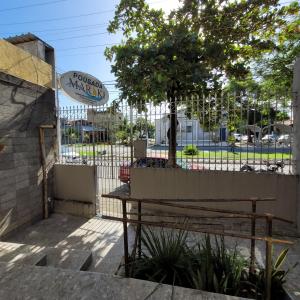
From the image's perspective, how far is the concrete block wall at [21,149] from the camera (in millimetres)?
4906

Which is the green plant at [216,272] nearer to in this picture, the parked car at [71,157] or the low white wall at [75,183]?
the low white wall at [75,183]

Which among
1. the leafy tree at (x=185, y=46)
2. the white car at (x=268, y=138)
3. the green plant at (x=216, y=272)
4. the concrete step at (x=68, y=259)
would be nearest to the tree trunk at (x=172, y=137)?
the leafy tree at (x=185, y=46)

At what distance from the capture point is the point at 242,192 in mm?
5133

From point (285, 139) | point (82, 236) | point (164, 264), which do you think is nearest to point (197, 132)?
point (285, 139)

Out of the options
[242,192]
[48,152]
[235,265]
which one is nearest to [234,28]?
[242,192]

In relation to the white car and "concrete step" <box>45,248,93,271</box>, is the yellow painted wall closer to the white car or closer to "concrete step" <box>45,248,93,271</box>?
"concrete step" <box>45,248,93,271</box>

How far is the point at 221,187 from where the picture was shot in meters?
5.26

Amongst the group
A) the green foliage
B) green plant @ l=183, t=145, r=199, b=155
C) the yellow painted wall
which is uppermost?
the yellow painted wall

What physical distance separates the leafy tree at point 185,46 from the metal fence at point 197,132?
1.13 feet

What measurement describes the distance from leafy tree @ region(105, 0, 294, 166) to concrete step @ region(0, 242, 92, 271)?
10.4 ft

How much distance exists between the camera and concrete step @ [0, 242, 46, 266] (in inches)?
128

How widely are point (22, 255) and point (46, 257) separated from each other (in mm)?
318

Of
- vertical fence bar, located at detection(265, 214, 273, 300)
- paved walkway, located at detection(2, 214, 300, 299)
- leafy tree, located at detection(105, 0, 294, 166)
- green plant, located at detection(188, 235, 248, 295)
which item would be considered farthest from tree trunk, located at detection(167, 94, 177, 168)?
vertical fence bar, located at detection(265, 214, 273, 300)

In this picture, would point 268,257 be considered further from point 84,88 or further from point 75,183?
point 84,88
